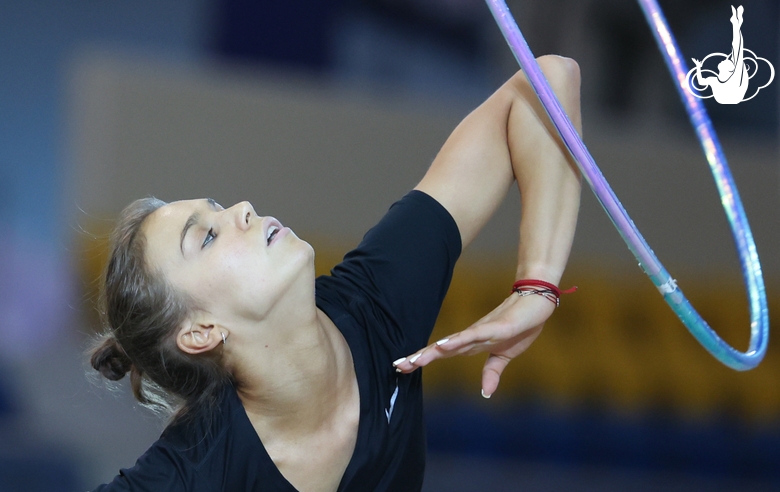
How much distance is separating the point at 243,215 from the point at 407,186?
9.73 feet

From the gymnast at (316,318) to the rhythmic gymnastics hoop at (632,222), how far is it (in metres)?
0.16

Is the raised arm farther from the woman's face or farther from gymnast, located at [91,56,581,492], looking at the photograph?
the woman's face

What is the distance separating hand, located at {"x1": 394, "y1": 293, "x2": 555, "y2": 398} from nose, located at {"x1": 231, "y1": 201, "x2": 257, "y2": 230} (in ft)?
0.97

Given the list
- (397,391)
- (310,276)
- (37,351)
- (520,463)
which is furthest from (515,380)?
(310,276)

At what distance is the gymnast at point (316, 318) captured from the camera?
44.7 inches

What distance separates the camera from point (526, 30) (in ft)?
14.1

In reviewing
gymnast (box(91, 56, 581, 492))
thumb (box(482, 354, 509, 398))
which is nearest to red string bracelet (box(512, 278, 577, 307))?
gymnast (box(91, 56, 581, 492))

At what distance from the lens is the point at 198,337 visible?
1.18 metres

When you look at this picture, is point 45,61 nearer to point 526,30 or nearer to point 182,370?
point 526,30

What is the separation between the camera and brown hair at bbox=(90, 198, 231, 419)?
118cm

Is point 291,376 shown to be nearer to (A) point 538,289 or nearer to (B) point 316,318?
(B) point 316,318

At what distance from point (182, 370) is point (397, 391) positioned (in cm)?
34

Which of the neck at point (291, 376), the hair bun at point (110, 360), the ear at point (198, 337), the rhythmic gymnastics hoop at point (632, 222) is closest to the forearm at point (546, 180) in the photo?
the rhythmic gymnastics hoop at point (632, 222)

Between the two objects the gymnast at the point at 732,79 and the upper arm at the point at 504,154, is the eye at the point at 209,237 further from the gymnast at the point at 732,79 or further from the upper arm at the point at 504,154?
the gymnast at the point at 732,79
